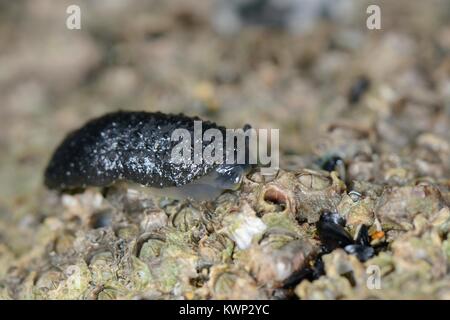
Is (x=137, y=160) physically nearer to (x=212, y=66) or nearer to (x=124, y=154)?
(x=124, y=154)

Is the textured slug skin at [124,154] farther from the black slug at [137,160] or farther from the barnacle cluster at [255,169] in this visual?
the barnacle cluster at [255,169]

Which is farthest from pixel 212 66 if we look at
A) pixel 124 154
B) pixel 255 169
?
pixel 255 169

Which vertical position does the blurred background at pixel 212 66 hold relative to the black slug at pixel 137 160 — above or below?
above

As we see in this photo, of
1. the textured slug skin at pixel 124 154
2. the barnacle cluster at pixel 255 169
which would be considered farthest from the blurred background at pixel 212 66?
the textured slug skin at pixel 124 154

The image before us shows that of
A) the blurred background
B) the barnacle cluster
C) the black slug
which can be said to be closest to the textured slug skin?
the black slug

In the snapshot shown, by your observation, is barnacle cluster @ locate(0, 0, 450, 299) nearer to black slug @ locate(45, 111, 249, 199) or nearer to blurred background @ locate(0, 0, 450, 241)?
blurred background @ locate(0, 0, 450, 241)

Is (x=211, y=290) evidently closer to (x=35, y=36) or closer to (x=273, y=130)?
(x=273, y=130)

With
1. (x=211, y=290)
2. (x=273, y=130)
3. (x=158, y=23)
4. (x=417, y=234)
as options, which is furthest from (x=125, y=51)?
(x=417, y=234)
